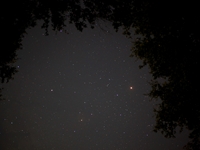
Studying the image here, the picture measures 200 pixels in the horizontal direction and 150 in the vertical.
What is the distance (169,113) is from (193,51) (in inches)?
82.3

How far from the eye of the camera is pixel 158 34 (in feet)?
15.8

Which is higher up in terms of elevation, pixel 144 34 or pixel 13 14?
pixel 144 34

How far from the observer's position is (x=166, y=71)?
17.4 feet

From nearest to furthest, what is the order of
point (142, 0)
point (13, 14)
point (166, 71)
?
1. point (13, 14)
2. point (142, 0)
3. point (166, 71)

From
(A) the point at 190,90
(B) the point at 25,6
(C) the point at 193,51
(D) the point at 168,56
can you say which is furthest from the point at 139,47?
(B) the point at 25,6

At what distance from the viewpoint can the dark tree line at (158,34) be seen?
13.0 feet

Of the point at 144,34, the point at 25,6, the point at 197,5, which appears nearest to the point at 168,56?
the point at 144,34

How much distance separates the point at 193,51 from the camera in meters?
4.61

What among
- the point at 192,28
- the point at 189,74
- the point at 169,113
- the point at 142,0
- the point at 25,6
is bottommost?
the point at 169,113

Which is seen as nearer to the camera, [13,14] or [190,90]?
[13,14]

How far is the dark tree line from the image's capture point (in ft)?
13.0

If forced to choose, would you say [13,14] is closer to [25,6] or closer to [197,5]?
[25,6]

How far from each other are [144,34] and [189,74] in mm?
1813

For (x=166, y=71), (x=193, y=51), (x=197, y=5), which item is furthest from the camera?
(x=166, y=71)
